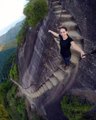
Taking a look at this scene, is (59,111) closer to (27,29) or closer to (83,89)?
(83,89)

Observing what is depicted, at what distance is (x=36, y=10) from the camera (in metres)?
17.5

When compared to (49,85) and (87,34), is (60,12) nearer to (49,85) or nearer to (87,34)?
(87,34)

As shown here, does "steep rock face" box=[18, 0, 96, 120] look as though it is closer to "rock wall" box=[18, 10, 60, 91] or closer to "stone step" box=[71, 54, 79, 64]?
"rock wall" box=[18, 10, 60, 91]

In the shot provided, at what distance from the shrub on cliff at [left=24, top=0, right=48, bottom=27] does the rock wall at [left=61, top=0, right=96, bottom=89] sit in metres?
3.12

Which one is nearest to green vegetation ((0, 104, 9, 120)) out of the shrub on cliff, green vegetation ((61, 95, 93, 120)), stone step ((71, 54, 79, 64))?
the shrub on cliff

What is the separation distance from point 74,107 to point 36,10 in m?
5.65

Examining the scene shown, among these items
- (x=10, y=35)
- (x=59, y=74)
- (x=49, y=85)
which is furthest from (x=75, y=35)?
(x=10, y=35)

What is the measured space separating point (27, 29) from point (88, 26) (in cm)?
982

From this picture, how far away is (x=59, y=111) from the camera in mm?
16656

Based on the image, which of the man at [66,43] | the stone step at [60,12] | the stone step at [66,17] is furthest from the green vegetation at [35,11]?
the man at [66,43]

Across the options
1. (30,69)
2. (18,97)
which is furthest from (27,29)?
(18,97)

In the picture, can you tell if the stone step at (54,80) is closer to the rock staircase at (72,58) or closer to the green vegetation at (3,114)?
the rock staircase at (72,58)

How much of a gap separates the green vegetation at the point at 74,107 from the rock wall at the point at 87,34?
681 mm

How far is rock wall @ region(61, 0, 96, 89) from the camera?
1252 centimetres
